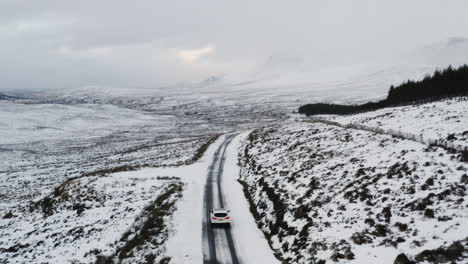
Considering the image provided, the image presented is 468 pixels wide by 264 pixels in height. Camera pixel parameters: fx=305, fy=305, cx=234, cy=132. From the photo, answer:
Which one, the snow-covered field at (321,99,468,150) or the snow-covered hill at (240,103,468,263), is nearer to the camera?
the snow-covered hill at (240,103,468,263)

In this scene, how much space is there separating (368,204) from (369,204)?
0.24 ft

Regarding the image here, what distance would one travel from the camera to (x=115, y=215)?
2988 centimetres

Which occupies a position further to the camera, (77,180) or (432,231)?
(77,180)

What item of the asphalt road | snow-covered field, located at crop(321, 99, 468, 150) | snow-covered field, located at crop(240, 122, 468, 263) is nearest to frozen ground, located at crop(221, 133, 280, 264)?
the asphalt road

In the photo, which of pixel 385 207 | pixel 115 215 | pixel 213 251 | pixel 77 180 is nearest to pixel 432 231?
pixel 385 207

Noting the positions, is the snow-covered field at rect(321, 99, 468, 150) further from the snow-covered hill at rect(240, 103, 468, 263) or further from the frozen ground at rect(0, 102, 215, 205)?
the frozen ground at rect(0, 102, 215, 205)

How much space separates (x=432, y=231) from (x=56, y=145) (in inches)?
4480

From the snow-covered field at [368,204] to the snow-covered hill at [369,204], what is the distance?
4cm

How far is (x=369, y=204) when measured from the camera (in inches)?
774

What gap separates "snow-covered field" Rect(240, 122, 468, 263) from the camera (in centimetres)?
1539

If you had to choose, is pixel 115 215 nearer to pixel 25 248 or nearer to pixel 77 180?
pixel 25 248

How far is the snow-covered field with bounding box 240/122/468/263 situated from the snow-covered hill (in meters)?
0.04

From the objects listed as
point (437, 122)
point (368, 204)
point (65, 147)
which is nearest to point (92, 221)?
point (368, 204)

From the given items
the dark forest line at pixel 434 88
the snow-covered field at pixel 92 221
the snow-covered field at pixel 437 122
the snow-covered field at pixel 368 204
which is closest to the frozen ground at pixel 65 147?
the snow-covered field at pixel 92 221
